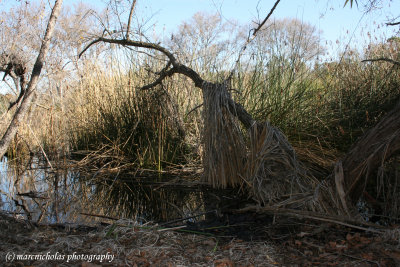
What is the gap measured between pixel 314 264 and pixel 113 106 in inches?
151

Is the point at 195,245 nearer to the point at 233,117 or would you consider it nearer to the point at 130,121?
the point at 233,117

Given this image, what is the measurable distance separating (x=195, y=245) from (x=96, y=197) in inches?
64.7

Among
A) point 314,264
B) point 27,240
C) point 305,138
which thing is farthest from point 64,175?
point 314,264

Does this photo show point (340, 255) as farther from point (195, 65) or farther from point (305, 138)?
point (195, 65)

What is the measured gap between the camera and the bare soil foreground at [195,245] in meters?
1.82

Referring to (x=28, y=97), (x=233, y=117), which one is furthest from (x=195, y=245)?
(x=28, y=97)

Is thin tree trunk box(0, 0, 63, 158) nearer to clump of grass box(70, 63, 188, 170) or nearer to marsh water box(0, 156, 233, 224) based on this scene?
marsh water box(0, 156, 233, 224)

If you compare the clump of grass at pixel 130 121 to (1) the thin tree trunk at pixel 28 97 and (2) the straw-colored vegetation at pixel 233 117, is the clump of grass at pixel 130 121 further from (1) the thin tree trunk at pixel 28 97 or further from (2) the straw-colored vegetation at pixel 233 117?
(1) the thin tree trunk at pixel 28 97

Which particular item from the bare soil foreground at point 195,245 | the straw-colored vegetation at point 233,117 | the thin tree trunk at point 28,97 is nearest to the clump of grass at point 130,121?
the straw-colored vegetation at point 233,117

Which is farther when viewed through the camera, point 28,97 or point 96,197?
point 28,97

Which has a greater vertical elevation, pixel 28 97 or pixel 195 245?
pixel 28 97

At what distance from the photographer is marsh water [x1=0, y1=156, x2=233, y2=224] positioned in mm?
2883

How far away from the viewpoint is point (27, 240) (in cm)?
208

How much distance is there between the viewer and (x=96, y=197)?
3453mm
